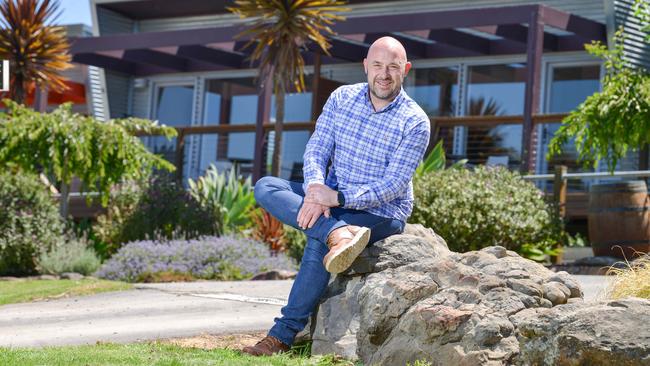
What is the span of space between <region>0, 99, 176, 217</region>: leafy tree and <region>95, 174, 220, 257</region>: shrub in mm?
424

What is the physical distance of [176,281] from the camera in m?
11.9

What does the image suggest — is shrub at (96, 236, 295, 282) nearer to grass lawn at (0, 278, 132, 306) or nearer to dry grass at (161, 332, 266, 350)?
grass lawn at (0, 278, 132, 306)

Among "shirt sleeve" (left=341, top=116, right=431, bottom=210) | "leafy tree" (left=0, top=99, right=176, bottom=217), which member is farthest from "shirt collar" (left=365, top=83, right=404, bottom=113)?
"leafy tree" (left=0, top=99, right=176, bottom=217)

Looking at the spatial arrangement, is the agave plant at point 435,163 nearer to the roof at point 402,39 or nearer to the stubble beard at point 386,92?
the roof at point 402,39

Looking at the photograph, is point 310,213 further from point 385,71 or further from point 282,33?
point 282,33

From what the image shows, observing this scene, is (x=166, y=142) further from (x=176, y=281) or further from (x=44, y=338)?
(x=44, y=338)

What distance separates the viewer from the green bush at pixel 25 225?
13508 millimetres

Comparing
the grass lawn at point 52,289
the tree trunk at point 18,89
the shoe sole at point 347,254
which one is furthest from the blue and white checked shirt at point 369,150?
the tree trunk at point 18,89

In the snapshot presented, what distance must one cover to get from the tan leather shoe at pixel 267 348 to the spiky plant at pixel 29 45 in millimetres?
11597

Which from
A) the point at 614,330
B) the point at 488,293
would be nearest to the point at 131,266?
the point at 488,293

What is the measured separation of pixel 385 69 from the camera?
20.0 ft

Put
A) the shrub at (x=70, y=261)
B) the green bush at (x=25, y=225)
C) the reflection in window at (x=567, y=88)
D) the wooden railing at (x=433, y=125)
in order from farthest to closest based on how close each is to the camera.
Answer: the reflection in window at (x=567, y=88) → the wooden railing at (x=433, y=125) → the green bush at (x=25, y=225) → the shrub at (x=70, y=261)

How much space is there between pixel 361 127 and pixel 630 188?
680cm

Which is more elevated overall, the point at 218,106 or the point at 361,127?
the point at 218,106
